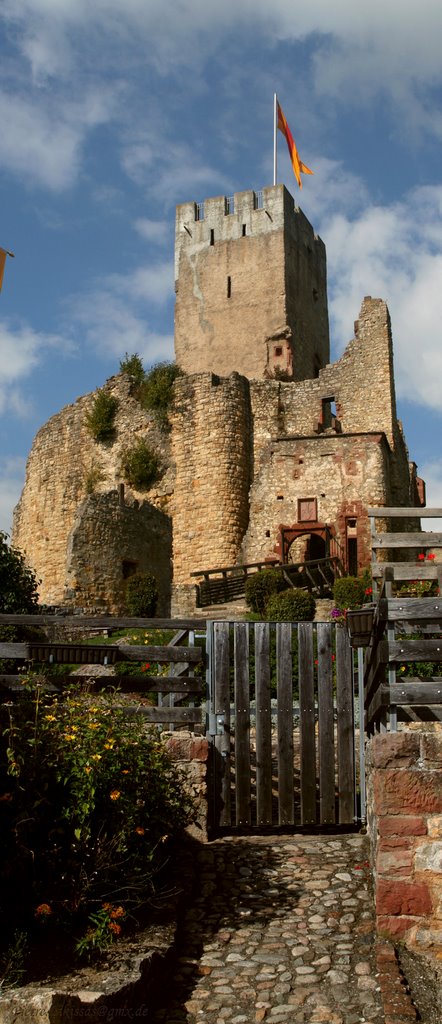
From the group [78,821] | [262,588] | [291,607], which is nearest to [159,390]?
[262,588]

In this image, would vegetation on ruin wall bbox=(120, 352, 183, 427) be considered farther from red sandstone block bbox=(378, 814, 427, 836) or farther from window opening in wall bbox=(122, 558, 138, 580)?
red sandstone block bbox=(378, 814, 427, 836)

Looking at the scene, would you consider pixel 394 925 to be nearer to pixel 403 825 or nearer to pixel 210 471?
pixel 403 825

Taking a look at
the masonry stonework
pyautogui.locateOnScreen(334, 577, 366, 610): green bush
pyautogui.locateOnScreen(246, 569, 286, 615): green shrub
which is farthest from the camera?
the masonry stonework

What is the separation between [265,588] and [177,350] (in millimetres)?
16431

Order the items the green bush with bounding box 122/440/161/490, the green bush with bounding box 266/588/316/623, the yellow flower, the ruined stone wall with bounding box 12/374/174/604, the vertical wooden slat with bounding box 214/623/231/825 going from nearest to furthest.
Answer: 1. the yellow flower
2. the vertical wooden slat with bounding box 214/623/231/825
3. the green bush with bounding box 266/588/316/623
4. the green bush with bounding box 122/440/161/490
5. the ruined stone wall with bounding box 12/374/174/604

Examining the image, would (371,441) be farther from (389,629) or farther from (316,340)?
(389,629)

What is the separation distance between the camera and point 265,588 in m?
21.7

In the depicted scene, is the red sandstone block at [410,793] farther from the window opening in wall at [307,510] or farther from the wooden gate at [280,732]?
the window opening in wall at [307,510]

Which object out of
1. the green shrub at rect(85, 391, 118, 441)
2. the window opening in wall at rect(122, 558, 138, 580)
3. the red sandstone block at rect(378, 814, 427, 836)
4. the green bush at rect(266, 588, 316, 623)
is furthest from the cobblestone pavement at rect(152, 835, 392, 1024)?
the green shrub at rect(85, 391, 118, 441)

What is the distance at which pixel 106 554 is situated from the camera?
81.9 ft

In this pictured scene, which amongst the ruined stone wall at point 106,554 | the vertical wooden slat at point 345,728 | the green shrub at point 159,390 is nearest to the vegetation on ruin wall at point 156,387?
the green shrub at point 159,390

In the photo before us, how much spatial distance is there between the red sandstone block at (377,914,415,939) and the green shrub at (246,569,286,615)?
619 inches

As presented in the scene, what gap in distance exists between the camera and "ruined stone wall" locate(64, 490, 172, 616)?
24.5 m

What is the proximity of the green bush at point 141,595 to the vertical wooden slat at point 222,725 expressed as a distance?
52.4ft
